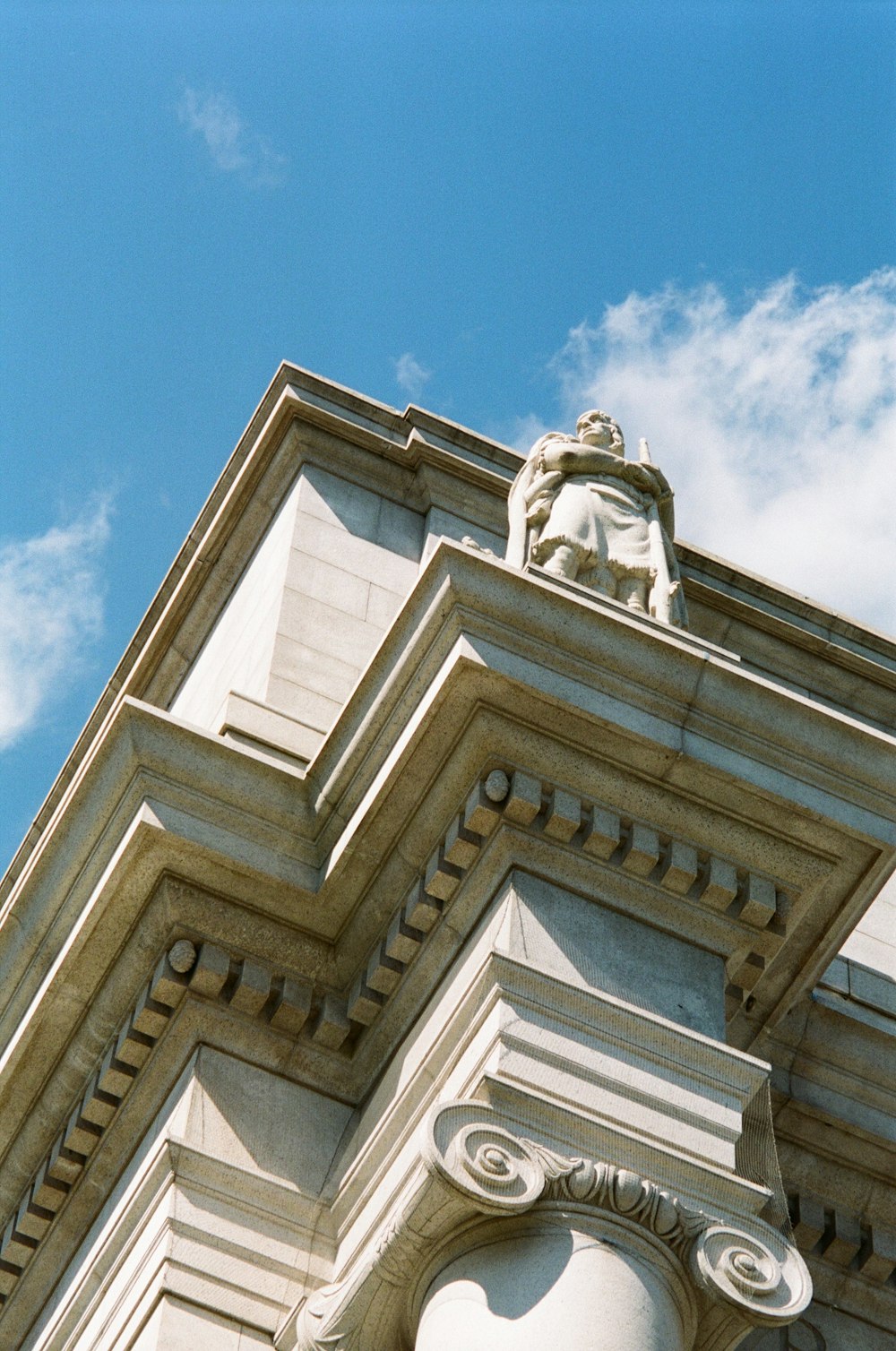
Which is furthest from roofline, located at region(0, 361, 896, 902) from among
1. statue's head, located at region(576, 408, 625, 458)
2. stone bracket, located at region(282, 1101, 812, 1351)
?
stone bracket, located at region(282, 1101, 812, 1351)

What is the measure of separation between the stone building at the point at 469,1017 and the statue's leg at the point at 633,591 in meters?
0.75

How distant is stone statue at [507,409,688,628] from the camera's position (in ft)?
60.5

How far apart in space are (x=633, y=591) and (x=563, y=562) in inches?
23.1

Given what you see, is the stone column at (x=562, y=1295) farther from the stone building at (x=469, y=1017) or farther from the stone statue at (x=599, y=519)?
the stone statue at (x=599, y=519)

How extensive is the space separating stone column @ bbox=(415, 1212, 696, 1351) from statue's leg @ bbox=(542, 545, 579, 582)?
233 inches

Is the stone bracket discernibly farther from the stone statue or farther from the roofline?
the roofline

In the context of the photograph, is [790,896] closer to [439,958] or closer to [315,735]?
[439,958]

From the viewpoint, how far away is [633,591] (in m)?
18.5

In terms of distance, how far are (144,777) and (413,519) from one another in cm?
733

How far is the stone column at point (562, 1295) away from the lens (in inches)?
514

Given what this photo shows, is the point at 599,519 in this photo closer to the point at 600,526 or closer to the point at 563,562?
the point at 600,526

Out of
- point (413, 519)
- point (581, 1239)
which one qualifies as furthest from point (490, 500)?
point (581, 1239)

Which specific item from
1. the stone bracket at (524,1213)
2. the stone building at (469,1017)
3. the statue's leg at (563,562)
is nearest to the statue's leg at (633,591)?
the statue's leg at (563,562)

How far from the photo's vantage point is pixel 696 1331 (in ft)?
44.9
